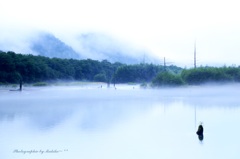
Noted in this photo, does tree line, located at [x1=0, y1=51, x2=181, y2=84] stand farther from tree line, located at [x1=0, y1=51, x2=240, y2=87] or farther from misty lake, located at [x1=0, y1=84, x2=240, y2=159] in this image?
misty lake, located at [x1=0, y1=84, x2=240, y2=159]

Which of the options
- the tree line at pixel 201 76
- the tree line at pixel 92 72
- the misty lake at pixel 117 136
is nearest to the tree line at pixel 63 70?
the tree line at pixel 92 72

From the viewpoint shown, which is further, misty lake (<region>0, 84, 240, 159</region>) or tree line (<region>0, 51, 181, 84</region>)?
tree line (<region>0, 51, 181, 84</region>)

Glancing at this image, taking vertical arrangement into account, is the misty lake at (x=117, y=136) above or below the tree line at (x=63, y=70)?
below

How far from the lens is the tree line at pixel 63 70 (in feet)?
305

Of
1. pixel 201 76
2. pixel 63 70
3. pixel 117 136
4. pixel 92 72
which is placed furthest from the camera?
pixel 92 72

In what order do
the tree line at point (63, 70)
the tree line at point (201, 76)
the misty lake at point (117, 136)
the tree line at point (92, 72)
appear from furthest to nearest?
the tree line at point (63, 70) < the tree line at point (92, 72) < the tree line at point (201, 76) < the misty lake at point (117, 136)

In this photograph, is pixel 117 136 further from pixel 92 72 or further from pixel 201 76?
pixel 92 72

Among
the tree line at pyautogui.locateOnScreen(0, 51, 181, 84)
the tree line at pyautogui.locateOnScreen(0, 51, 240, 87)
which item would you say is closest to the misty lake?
the tree line at pyautogui.locateOnScreen(0, 51, 240, 87)

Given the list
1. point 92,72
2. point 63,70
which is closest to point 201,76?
point 63,70

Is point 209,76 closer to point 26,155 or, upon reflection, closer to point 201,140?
point 201,140

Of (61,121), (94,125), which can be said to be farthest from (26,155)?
(61,121)

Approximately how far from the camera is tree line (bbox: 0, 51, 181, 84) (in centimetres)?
9294

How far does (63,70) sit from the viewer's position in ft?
416

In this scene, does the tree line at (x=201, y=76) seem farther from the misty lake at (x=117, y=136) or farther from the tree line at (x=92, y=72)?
the misty lake at (x=117, y=136)
